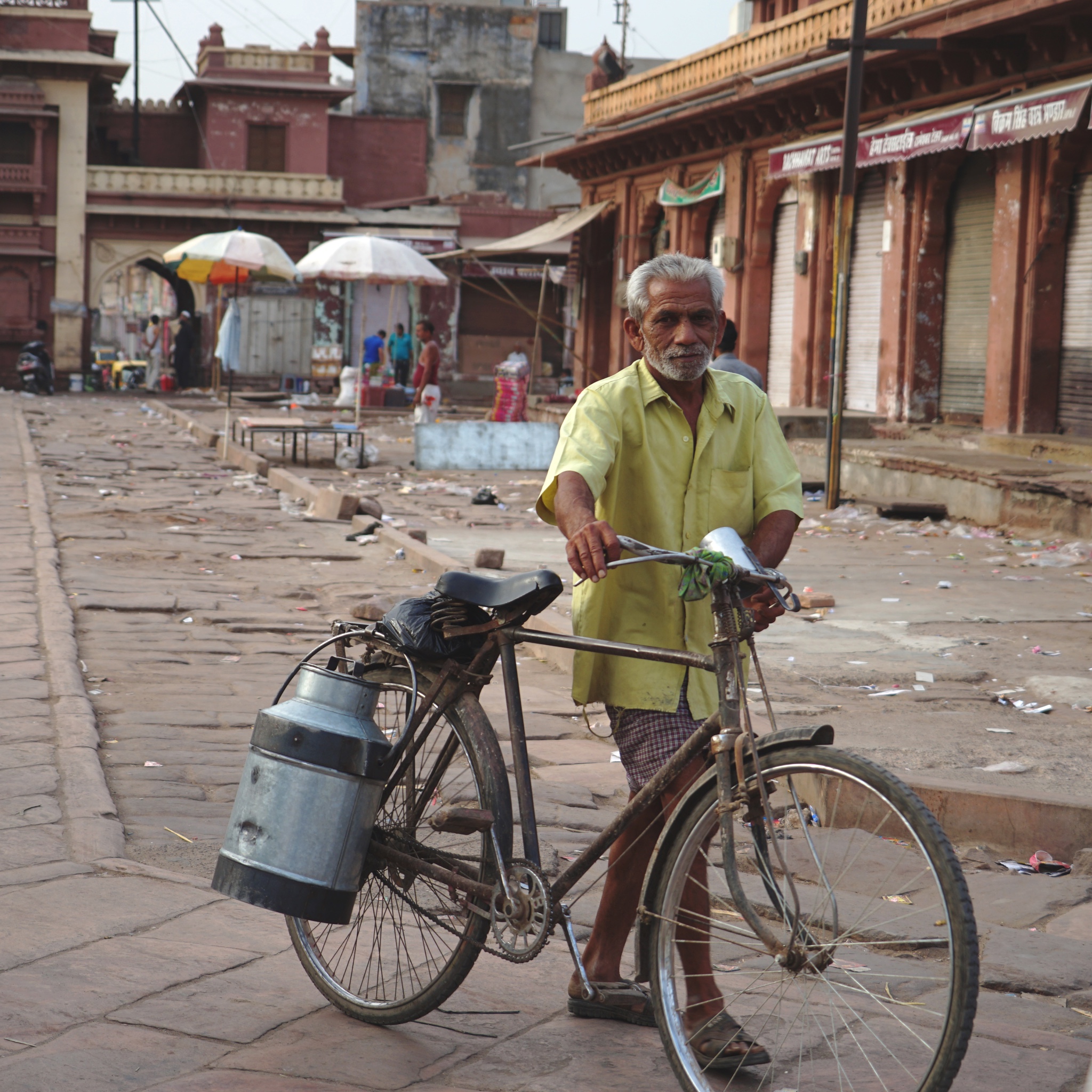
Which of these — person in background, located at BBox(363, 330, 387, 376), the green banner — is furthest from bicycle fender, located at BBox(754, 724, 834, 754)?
person in background, located at BBox(363, 330, 387, 376)

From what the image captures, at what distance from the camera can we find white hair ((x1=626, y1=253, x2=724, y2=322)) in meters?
A: 3.17

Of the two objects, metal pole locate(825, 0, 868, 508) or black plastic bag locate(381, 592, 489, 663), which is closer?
black plastic bag locate(381, 592, 489, 663)

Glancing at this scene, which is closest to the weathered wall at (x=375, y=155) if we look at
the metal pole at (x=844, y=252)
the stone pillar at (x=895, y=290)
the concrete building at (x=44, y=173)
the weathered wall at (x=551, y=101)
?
the weathered wall at (x=551, y=101)

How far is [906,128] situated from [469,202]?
27.1 m

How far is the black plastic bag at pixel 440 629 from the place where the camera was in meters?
3.13

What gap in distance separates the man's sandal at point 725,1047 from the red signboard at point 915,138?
13146mm

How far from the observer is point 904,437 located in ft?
55.6

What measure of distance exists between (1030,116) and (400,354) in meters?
24.3

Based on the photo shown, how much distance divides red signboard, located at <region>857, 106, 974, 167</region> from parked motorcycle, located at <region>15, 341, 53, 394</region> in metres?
23.8

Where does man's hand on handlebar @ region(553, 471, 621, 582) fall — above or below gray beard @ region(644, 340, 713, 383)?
below

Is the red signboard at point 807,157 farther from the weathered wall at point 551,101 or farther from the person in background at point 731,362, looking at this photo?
the weathered wall at point 551,101

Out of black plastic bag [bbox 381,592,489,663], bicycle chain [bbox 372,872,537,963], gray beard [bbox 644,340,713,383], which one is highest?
gray beard [bbox 644,340,713,383]

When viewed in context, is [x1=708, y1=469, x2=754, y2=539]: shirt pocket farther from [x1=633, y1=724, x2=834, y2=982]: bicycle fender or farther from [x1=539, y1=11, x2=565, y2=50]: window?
[x1=539, y1=11, x2=565, y2=50]: window

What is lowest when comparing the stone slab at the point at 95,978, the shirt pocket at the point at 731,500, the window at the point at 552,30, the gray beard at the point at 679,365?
the stone slab at the point at 95,978
